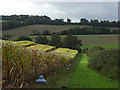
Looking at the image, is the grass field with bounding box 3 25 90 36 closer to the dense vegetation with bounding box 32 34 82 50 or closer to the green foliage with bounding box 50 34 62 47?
the dense vegetation with bounding box 32 34 82 50

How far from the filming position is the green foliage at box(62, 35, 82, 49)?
3459 cm

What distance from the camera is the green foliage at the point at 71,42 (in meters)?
34.6

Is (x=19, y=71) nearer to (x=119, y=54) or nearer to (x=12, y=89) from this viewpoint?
(x=12, y=89)

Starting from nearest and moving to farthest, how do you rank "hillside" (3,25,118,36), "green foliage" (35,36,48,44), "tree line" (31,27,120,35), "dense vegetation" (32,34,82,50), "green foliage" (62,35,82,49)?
1. "tree line" (31,27,120,35)
2. "green foliage" (35,36,48,44)
3. "dense vegetation" (32,34,82,50)
4. "hillside" (3,25,118,36)
5. "green foliage" (62,35,82,49)

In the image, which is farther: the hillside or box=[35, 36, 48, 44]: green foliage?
the hillside

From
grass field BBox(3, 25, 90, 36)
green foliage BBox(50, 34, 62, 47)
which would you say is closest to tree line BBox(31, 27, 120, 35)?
grass field BBox(3, 25, 90, 36)

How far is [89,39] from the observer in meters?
33.2

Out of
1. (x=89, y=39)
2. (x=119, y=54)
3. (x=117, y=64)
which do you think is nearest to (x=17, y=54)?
(x=119, y=54)

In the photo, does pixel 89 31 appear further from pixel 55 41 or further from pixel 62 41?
pixel 55 41

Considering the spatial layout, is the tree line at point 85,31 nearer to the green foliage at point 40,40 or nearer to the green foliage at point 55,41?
the green foliage at point 40,40

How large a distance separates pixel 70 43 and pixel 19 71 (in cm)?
3136

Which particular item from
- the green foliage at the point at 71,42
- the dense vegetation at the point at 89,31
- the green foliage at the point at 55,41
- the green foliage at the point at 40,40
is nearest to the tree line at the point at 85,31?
the dense vegetation at the point at 89,31

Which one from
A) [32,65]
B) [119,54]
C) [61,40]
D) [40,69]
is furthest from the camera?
[61,40]

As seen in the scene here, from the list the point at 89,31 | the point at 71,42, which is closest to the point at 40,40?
the point at 71,42
